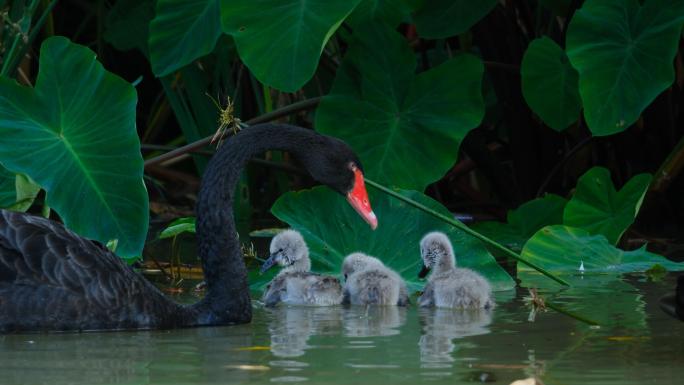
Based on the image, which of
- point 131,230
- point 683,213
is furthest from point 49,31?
point 683,213

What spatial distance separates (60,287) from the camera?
14.5ft

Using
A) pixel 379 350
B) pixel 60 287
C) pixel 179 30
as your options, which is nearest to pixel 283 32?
pixel 179 30

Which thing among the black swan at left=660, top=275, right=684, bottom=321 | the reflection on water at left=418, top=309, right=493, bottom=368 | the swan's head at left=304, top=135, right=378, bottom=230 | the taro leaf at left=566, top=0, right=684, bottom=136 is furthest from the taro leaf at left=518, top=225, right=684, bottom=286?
the black swan at left=660, top=275, right=684, bottom=321

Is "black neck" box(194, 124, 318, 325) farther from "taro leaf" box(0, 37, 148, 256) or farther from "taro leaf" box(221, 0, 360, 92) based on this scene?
"taro leaf" box(221, 0, 360, 92)

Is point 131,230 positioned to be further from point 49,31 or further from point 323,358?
point 49,31

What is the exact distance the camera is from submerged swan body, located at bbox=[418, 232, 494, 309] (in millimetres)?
4902

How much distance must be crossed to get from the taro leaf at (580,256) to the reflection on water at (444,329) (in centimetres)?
87

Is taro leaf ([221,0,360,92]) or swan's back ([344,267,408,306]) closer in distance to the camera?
swan's back ([344,267,408,306])

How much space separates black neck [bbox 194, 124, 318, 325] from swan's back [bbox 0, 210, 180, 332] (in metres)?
0.20

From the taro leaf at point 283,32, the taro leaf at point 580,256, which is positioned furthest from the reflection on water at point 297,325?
the taro leaf at point 580,256

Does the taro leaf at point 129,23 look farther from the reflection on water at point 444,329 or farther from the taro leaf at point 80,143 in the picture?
the reflection on water at point 444,329

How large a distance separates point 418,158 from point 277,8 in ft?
3.07

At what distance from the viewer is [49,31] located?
760cm

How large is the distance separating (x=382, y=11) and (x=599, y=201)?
1220 millimetres
